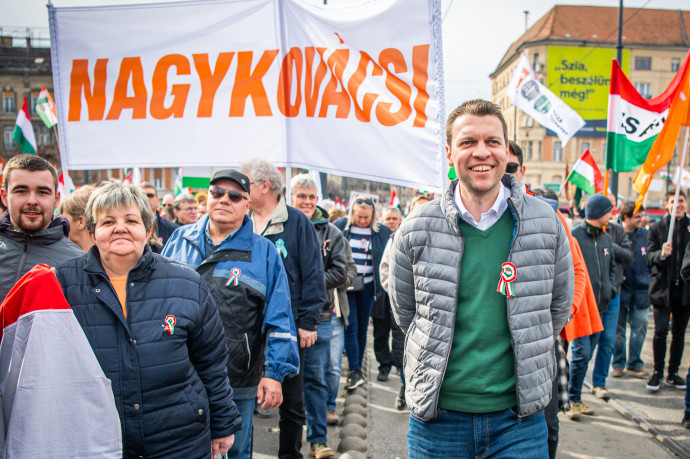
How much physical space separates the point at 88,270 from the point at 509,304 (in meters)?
1.72

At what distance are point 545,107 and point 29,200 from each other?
31.8 ft

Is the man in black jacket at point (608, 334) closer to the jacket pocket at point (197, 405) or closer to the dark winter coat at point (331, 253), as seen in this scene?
the dark winter coat at point (331, 253)

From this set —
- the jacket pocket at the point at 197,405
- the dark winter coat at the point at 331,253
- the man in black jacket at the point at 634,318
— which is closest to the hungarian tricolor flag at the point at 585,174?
the man in black jacket at the point at 634,318

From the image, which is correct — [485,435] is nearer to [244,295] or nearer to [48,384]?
[244,295]

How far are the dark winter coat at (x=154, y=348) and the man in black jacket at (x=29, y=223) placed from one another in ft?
2.25

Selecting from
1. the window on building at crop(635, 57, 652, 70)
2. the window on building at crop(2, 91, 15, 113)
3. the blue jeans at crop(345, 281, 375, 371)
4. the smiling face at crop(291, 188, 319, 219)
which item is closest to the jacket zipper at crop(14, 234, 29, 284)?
the smiling face at crop(291, 188, 319, 219)

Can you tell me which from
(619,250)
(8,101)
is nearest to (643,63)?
(8,101)

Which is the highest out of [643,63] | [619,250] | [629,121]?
[643,63]

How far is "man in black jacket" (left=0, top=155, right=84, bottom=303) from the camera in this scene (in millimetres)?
2840

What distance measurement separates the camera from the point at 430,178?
3605 mm

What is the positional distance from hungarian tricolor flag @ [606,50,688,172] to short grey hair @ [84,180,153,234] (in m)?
6.61

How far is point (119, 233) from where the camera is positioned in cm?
240

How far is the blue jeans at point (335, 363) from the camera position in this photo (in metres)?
5.04

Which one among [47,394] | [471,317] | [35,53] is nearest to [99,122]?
[47,394]
